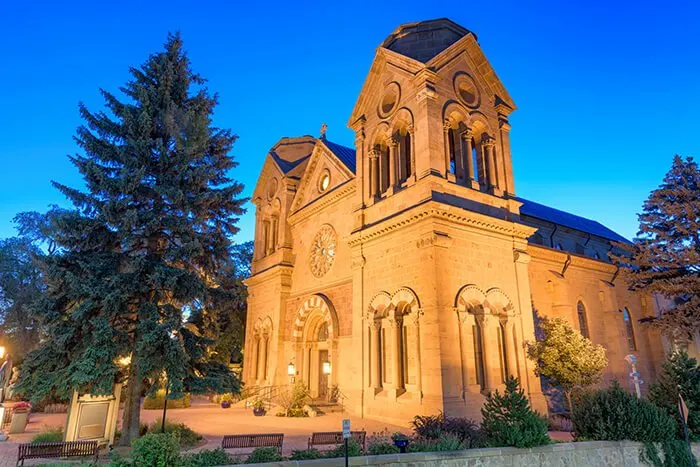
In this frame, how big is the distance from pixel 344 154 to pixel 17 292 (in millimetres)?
28462

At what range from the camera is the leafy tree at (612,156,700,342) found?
70.8ft

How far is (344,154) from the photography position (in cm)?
2689

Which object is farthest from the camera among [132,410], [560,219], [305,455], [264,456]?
[560,219]

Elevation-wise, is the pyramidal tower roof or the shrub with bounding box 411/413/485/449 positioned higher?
the pyramidal tower roof

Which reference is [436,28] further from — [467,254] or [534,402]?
[534,402]

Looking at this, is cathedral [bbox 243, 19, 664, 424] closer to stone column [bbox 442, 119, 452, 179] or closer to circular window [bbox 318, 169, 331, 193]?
stone column [bbox 442, 119, 452, 179]

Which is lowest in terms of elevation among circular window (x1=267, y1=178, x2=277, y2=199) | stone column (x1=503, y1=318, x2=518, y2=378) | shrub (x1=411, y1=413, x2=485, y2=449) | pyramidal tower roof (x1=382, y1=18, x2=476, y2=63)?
shrub (x1=411, y1=413, x2=485, y2=449)

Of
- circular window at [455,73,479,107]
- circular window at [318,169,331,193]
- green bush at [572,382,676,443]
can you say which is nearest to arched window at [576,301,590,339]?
green bush at [572,382,676,443]

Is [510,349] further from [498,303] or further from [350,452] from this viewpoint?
[350,452]

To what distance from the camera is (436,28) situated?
2128 cm

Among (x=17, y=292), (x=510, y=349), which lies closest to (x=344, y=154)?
(x=510, y=349)

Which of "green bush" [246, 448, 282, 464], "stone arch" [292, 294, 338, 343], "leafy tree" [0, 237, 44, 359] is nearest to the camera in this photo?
"green bush" [246, 448, 282, 464]

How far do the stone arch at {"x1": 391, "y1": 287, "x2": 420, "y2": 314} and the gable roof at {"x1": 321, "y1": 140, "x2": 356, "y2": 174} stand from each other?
350 inches

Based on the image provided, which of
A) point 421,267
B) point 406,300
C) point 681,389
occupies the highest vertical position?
point 421,267
